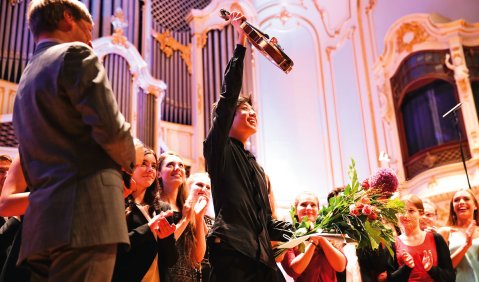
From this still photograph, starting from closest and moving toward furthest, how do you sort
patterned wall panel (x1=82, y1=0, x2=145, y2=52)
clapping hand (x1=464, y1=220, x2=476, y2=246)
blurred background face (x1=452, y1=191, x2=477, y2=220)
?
clapping hand (x1=464, y1=220, x2=476, y2=246) < blurred background face (x1=452, y1=191, x2=477, y2=220) < patterned wall panel (x1=82, y1=0, x2=145, y2=52)

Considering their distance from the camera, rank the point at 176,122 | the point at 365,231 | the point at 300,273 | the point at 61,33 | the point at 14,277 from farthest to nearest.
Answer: the point at 176,122, the point at 300,273, the point at 365,231, the point at 14,277, the point at 61,33

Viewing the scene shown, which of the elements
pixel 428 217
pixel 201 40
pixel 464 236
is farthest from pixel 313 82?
pixel 464 236

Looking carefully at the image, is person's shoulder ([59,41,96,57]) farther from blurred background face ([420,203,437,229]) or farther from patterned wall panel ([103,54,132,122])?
patterned wall panel ([103,54,132,122])

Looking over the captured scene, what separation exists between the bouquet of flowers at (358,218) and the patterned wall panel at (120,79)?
4.30 metres

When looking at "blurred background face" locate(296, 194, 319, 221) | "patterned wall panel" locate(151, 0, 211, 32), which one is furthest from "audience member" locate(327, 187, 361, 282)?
"patterned wall panel" locate(151, 0, 211, 32)

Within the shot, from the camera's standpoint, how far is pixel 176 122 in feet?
24.8

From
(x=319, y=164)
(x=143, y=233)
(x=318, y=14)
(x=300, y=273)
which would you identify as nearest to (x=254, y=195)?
(x=143, y=233)

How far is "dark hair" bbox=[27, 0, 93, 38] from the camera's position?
1586 mm

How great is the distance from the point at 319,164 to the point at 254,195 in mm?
6792

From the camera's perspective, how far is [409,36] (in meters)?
7.26

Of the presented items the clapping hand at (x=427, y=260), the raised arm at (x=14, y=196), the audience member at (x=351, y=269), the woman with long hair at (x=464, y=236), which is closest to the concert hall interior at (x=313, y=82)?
the woman with long hair at (x=464, y=236)

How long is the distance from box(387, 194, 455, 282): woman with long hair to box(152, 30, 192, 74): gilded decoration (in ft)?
17.7

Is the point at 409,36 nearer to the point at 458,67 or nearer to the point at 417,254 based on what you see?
the point at 458,67

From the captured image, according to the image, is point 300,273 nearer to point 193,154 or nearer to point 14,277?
point 14,277
